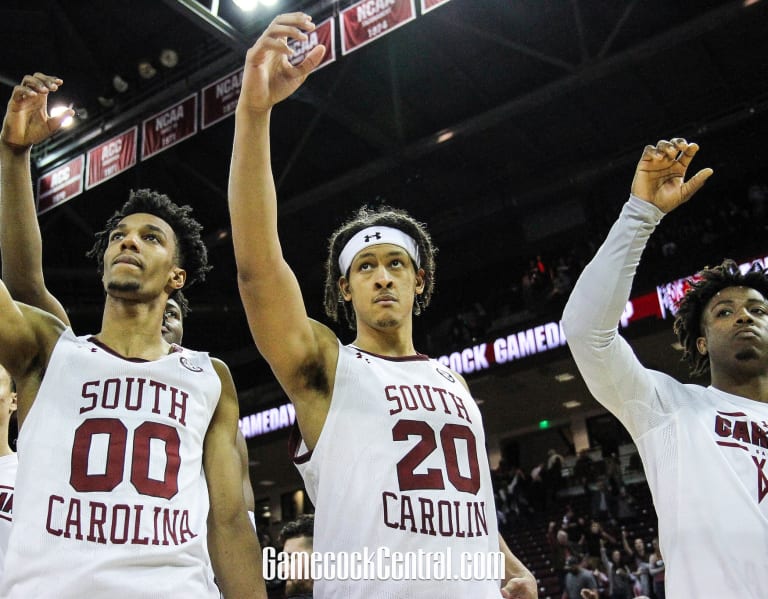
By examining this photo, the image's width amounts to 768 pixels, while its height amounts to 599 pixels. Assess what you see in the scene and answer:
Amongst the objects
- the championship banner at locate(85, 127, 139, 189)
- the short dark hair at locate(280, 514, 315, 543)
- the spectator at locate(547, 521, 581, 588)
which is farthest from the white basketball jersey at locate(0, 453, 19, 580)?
the championship banner at locate(85, 127, 139, 189)

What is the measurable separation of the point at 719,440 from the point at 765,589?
0.54 metres

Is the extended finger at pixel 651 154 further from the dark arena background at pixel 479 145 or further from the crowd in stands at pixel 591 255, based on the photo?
the crowd in stands at pixel 591 255

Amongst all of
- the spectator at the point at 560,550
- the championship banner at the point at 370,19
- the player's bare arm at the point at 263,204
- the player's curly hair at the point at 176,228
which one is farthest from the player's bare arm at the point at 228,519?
the spectator at the point at 560,550

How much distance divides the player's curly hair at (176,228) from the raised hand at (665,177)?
5.14 ft

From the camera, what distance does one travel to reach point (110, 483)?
2.21 metres

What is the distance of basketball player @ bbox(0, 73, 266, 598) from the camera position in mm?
2117

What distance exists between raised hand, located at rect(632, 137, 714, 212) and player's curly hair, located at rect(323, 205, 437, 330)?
0.79 meters

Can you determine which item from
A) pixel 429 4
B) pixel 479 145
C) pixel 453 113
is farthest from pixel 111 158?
pixel 479 145

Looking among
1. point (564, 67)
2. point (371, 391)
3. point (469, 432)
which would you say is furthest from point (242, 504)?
point (564, 67)

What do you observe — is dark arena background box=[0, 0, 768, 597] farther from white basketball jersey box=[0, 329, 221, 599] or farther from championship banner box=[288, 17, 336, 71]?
white basketball jersey box=[0, 329, 221, 599]

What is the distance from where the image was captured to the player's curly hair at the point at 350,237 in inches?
118

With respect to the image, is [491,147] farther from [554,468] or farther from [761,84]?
[554,468]

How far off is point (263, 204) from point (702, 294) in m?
2.19

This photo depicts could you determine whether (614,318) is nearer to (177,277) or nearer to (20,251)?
(177,277)
